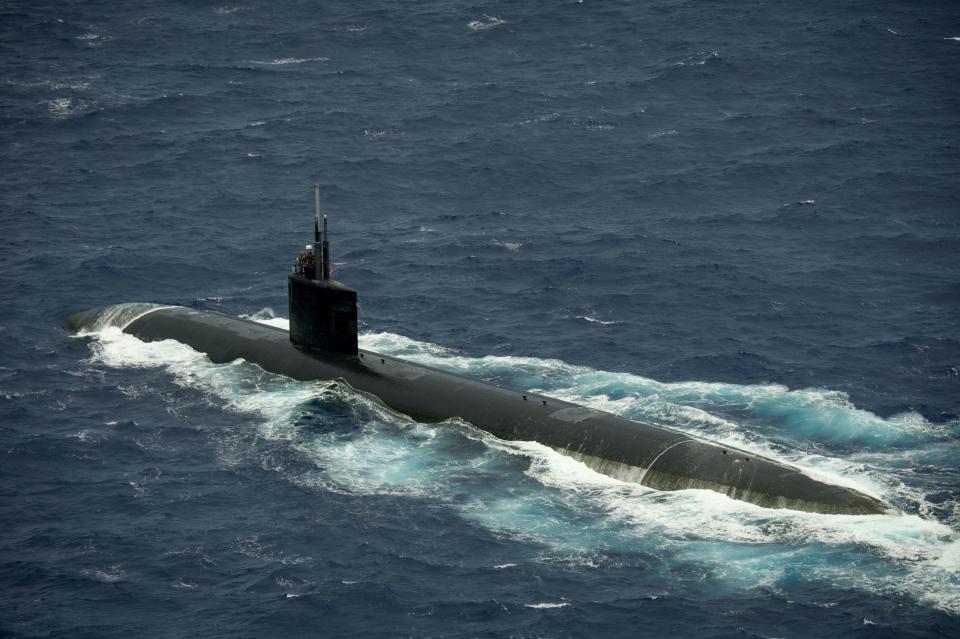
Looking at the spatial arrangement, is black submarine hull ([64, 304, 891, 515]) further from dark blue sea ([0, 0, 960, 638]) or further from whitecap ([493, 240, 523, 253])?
whitecap ([493, 240, 523, 253])

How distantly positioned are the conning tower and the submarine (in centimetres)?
5

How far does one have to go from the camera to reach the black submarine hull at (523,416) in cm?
4028

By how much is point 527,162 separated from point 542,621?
47.1 meters

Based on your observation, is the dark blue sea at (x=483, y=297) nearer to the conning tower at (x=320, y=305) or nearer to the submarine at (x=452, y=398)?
the submarine at (x=452, y=398)

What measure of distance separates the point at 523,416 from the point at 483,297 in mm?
16472

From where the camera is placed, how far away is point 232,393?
168ft

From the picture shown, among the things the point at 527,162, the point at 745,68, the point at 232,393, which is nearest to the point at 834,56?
the point at 745,68

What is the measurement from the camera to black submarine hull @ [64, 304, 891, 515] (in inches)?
1586

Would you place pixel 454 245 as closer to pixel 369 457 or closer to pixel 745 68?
pixel 369 457

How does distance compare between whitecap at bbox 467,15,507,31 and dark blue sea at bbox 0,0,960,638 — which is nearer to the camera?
dark blue sea at bbox 0,0,960,638

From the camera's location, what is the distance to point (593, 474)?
141 feet

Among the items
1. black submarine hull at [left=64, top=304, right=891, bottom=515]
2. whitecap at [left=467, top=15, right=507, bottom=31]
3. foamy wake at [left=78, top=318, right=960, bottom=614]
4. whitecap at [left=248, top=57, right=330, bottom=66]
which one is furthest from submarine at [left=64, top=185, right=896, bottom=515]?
whitecap at [left=467, top=15, right=507, bottom=31]

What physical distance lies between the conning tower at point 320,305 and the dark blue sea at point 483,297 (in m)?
2.29

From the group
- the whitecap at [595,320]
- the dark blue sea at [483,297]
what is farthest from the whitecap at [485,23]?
the whitecap at [595,320]
